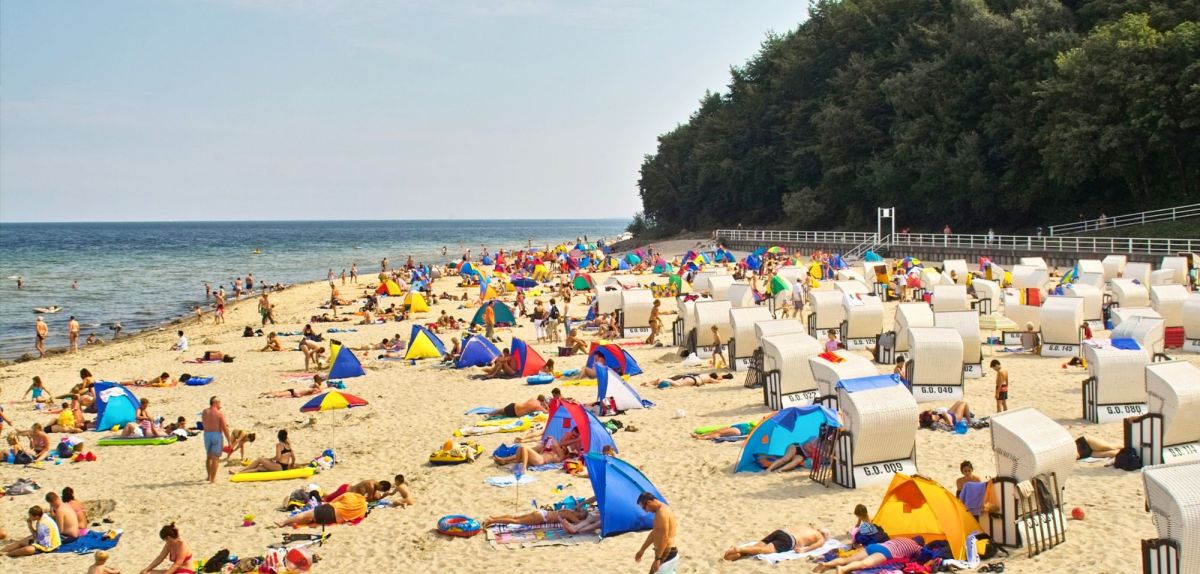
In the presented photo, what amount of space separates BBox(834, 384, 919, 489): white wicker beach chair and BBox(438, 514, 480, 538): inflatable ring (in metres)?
4.05

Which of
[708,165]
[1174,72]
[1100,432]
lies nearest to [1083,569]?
[1100,432]

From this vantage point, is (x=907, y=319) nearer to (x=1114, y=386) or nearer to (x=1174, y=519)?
(x=1114, y=386)

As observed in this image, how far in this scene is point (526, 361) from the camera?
19.6 m

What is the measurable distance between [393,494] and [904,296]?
20.1 m

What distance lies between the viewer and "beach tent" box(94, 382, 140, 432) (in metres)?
16.1

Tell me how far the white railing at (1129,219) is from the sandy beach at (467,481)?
2371cm

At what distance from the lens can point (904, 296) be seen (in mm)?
28594

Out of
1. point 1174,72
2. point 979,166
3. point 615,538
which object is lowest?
point 615,538

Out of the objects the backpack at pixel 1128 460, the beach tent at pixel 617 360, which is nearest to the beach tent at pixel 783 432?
the backpack at pixel 1128 460

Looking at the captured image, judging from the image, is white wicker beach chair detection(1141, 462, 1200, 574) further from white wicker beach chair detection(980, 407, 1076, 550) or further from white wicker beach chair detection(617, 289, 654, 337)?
white wicker beach chair detection(617, 289, 654, 337)

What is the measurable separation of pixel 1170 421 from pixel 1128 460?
61cm

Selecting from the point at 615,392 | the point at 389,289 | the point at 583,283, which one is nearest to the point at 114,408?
the point at 615,392

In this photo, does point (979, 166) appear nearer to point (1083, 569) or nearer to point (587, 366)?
point (587, 366)

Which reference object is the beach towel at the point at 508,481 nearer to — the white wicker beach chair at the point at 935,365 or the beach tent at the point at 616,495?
the beach tent at the point at 616,495
